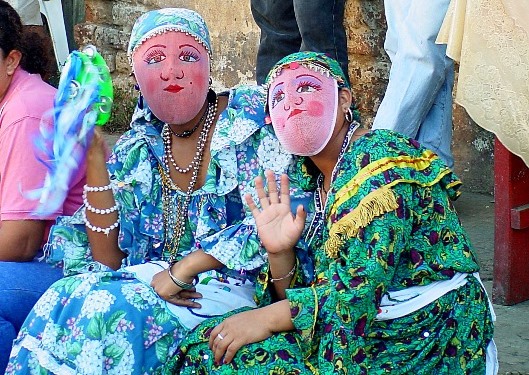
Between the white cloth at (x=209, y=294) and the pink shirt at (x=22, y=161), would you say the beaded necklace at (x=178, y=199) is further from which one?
the pink shirt at (x=22, y=161)

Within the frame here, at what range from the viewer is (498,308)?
3.92 m

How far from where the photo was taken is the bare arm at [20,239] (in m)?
3.26

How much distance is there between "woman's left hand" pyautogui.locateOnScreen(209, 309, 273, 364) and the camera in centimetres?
275

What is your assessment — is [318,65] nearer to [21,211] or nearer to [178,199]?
[178,199]

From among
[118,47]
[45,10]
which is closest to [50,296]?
[45,10]

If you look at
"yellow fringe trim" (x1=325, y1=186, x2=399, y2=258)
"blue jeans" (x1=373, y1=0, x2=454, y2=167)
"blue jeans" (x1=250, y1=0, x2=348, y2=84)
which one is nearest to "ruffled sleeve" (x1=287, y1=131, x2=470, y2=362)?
"yellow fringe trim" (x1=325, y1=186, x2=399, y2=258)

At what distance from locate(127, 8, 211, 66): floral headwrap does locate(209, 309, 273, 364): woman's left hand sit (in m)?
0.89

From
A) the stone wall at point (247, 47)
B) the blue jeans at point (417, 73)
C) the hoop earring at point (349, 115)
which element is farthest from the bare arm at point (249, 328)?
the stone wall at point (247, 47)

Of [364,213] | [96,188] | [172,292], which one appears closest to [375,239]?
[364,213]

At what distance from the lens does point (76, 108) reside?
3.07 m

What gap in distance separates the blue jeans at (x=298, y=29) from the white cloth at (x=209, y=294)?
6.00 ft

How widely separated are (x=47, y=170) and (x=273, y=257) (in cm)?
80

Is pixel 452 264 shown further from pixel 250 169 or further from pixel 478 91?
pixel 478 91

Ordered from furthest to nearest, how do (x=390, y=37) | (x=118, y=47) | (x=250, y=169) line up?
(x=118, y=47) < (x=390, y=37) < (x=250, y=169)
